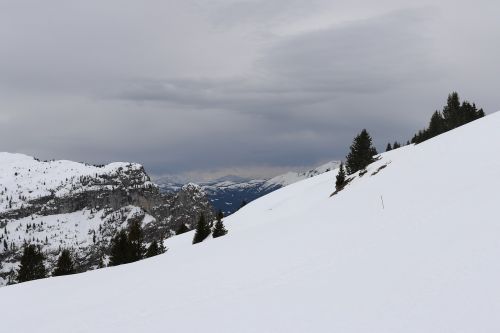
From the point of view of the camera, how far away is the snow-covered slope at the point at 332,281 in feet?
34.7

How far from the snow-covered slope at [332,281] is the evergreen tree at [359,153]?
3193 cm

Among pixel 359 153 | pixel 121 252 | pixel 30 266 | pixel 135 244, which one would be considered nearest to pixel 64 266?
pixel 30 266

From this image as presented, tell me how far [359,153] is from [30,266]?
48440mm

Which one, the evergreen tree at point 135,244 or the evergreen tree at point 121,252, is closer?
the evergreen tree at point 121,252

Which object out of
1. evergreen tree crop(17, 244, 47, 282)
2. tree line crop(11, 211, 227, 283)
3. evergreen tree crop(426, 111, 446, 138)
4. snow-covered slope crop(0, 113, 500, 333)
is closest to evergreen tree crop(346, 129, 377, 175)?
tree line crop(11, 211, 227, 283)

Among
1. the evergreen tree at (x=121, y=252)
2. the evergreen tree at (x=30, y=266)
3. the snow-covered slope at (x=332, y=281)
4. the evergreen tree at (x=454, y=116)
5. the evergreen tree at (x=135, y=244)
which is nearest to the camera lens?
the snow-covered slope at (x=332, y=281)

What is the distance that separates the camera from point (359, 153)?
60.6m

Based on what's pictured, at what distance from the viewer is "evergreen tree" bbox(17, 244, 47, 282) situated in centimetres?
4988

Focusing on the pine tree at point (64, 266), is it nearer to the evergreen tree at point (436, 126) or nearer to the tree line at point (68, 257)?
the tree line at point (68, 257)

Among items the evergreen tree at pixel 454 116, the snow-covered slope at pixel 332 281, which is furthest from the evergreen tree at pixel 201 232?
the evergreen tree at pixel 454 116

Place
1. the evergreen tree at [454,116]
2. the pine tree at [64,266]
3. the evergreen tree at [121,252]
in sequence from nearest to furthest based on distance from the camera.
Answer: the pine tree at [64,266] < the evergreen tree at [121,252] < the evergreen tree at [454,116]

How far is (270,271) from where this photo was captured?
55.8 ft

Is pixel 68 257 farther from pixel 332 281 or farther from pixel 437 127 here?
pixel 437 127

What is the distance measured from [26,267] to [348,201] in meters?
42.3
